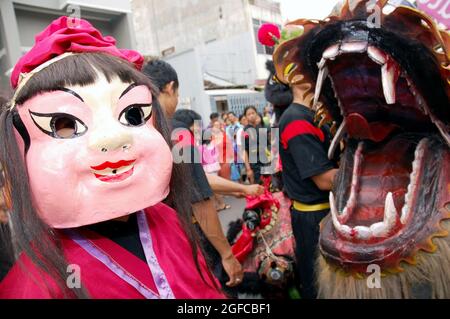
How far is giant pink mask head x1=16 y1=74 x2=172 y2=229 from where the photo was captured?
871 mm

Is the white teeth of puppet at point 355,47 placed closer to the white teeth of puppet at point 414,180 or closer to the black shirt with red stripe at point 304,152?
the white teeth of puppet at point 414,180

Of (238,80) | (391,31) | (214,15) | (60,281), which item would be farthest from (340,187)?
(214,15)

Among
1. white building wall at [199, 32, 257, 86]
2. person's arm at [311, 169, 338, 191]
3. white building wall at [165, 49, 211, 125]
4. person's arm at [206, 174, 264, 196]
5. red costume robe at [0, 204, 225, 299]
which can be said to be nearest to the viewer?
red costume robe at [0, 204, 225, 299]

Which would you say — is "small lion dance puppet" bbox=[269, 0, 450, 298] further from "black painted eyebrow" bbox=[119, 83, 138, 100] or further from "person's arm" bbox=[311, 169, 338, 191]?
"black painted eyebrow" bbox=[119, 83, 138, 100]

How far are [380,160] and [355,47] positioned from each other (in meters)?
0.44

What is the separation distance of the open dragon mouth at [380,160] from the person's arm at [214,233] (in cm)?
69

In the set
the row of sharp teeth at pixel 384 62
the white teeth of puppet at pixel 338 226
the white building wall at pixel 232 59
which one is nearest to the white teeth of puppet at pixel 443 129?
the row of sharp teeth at pixel 384 62

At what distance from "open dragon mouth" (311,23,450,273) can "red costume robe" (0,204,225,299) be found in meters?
0.47

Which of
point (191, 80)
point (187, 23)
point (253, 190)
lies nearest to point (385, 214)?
point (253, 190)

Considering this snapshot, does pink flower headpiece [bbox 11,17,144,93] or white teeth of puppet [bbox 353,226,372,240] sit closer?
pink flower headpiece [bbox 11,17,144,93]

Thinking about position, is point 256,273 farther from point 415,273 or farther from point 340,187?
point 415,273

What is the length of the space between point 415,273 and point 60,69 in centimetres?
113

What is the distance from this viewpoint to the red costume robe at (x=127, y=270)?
85cm

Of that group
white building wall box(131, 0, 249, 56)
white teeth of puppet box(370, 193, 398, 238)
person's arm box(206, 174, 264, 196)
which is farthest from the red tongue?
white building wall box(131, 0, 249, 56)
